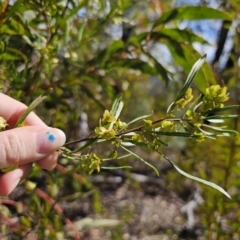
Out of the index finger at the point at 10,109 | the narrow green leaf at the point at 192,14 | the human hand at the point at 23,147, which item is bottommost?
the human hand at the point at 23,147

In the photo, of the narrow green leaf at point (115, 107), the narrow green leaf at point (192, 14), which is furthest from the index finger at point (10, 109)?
the narrow green leaf at point (192, 14)

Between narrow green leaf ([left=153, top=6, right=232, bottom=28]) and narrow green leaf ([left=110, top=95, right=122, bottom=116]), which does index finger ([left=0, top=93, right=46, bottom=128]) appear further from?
narrow green leaf ([left=153, top=6, right=232, bottom=28])

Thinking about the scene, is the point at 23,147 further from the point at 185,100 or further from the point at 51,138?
the point at 185,100

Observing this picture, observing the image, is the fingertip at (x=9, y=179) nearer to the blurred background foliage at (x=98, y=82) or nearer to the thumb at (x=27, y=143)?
the thumb at (x=27, y=143)

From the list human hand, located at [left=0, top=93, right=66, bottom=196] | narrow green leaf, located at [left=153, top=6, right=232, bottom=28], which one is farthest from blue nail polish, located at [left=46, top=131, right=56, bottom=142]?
narrow green leaf, located at [left=153, top=6, right=232, bottom=28]

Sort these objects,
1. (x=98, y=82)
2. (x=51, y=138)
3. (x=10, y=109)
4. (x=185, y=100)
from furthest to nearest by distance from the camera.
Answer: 1. (x=98, y=82)
2. (x=10, y=109)
3. (x=51, y=138)
4. (x=185, y=100)

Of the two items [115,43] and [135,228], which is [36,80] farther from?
[135,228]

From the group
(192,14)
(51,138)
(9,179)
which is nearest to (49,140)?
(51,138)
